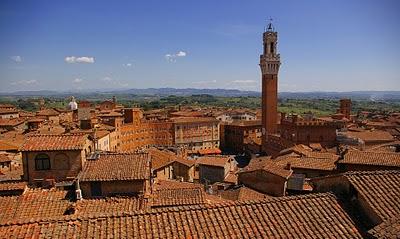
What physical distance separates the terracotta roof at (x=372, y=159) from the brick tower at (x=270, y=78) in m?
52.1

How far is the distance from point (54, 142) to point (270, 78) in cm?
6478

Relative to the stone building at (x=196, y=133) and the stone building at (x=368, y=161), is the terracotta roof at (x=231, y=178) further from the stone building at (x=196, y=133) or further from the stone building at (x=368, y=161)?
the stone building at (x=196, y=133)

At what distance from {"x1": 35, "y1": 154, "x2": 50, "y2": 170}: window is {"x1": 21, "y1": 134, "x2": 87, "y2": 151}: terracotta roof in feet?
1.83

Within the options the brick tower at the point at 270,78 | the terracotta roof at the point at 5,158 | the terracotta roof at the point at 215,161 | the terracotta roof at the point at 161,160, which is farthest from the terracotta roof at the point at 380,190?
the brick tower at the point at 270,78

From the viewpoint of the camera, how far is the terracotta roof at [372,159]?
2532 cm

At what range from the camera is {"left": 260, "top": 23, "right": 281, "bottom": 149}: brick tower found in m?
80.2

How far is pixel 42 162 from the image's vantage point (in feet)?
75.1

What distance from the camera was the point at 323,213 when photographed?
9961mm

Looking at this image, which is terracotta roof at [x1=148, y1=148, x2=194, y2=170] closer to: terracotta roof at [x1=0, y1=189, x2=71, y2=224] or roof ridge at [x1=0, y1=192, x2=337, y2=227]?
terracotta roof at [x1=0, y1=189, x2=71, y2=224]

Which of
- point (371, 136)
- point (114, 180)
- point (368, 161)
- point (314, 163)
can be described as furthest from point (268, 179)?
point (371, 136)

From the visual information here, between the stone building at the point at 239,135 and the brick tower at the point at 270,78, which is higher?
the brick tower at the point at 270,78

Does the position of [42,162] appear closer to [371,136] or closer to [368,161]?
[368,161]

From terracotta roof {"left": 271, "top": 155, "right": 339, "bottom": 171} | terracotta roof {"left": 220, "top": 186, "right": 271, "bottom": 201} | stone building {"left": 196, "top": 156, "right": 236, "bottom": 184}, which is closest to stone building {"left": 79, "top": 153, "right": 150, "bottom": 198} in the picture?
terracotta roof {"left": 220, "top": 186, "right": 271, "bottom": 201}

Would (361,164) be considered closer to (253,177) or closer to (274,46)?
(253,177)
